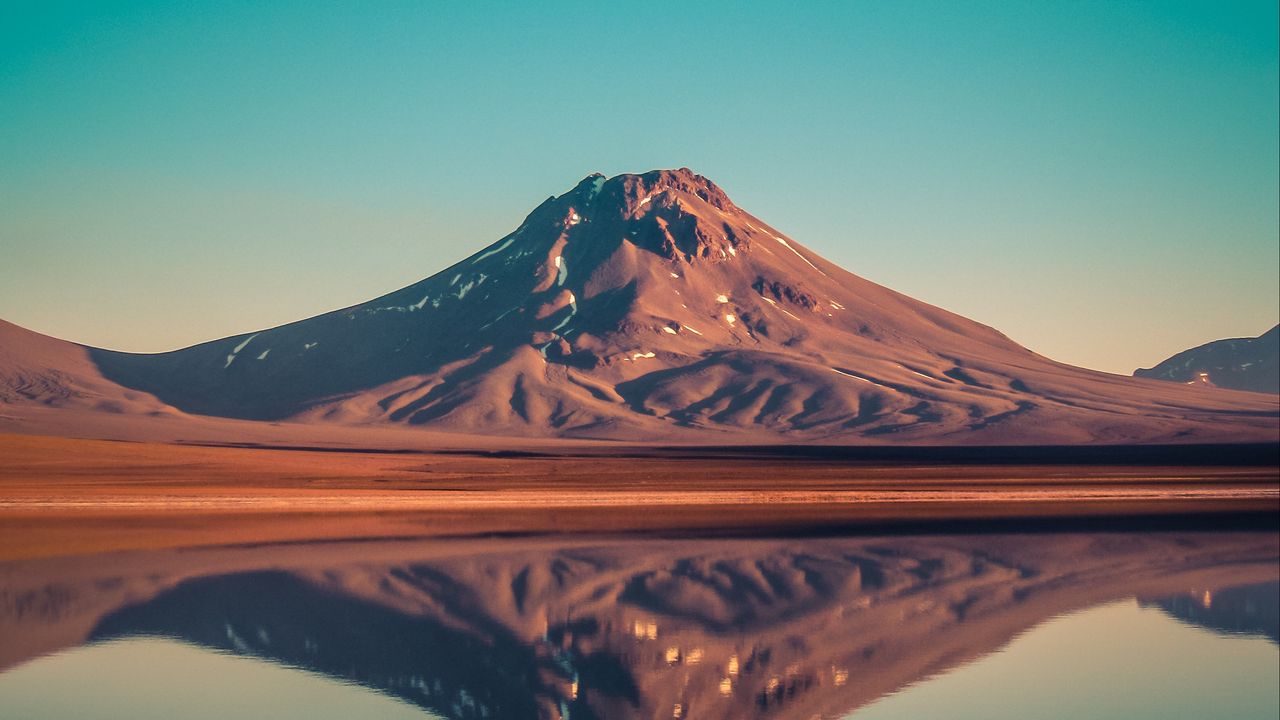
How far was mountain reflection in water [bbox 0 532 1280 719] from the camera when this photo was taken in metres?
20.8

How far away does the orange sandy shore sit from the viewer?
4600cm

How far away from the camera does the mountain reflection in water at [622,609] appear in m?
20.8

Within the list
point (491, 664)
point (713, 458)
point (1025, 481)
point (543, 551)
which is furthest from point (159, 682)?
point (713, 458)

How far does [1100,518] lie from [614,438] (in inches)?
5735

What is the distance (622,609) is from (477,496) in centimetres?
3663

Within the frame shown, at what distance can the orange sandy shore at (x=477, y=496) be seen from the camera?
1811 inches

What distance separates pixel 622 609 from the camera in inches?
1078

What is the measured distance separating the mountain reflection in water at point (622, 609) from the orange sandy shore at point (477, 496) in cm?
739

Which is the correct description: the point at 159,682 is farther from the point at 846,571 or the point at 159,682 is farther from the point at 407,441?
the point at 407,441

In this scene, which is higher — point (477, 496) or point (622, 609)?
point (622, 609)

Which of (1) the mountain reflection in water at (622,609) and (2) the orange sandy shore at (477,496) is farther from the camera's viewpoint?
(2) the orange sandy shore at (477,496)

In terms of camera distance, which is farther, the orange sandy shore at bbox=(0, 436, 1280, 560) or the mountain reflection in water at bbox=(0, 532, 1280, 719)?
the orange sandy shore at bbox=(0, 436, 1280, 560)

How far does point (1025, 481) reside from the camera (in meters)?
81.2

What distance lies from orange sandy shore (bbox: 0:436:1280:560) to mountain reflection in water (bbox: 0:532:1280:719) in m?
7.39
